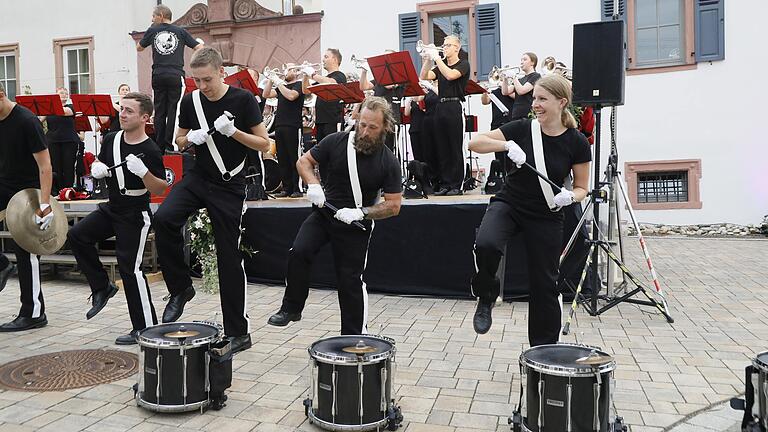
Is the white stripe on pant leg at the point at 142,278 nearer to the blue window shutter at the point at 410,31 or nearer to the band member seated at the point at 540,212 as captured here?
the band member seated at the point at 540,212

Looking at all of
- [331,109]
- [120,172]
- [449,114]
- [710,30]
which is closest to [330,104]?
[331,109]

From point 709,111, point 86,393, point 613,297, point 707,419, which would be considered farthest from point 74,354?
point 709,111

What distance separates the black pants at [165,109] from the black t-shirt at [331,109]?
1912mm

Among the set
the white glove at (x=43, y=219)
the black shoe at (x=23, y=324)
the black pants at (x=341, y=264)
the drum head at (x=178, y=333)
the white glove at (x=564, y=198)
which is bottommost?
the black shoe at (x=23, y=324)

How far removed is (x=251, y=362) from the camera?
16.4 ft

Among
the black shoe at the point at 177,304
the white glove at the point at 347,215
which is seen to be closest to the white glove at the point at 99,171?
the black shoe at the point at 177,304

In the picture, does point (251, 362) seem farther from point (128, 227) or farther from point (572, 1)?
point (572, 1)

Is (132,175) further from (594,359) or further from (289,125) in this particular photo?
(289,125)

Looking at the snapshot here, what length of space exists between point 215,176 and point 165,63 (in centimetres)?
489

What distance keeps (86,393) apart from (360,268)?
1887 millimetres

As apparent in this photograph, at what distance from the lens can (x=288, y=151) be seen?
9.16 metres

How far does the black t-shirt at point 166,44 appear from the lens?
29.5ft

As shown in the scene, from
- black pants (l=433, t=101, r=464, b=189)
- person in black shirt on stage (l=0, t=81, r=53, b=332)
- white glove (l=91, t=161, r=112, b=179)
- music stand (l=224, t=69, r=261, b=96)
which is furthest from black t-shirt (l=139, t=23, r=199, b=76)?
white glove (l=91, t=161, r=112, b=179)

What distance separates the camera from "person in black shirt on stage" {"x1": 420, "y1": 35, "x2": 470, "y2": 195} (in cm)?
825
